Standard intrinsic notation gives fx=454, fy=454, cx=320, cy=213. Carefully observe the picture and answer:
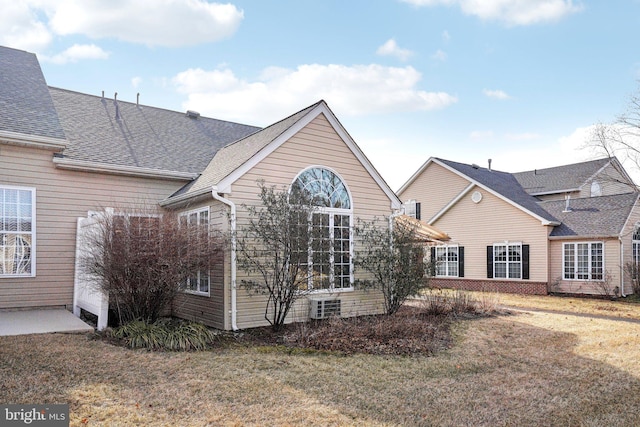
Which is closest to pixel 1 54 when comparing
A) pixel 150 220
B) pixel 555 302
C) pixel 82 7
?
pixel 82 7

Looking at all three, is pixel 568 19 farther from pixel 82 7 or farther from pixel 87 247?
pixel 87 247

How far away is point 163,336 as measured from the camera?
25.0 ft

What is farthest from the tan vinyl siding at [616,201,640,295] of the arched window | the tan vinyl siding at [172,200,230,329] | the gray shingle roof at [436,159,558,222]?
the tan vinyl siding at [172,200,230,329]

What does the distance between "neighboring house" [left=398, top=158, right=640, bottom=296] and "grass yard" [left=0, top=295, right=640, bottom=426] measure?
29.2 feet

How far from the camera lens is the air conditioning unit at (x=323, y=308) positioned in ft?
34.6

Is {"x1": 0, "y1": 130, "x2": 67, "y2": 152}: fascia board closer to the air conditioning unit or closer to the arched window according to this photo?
the arched window

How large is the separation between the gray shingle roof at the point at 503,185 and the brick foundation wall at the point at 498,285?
2.98 metres

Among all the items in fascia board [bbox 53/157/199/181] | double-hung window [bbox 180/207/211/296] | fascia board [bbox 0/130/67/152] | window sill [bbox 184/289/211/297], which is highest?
fascia board [bbox 0/130/67/152]

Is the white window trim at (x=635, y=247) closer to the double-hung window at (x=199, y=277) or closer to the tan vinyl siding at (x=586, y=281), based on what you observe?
the tan vinyl siding at (x=586, y=281)

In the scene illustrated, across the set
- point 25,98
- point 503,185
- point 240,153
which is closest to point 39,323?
point 240,153

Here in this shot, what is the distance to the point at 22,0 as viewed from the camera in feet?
34.3

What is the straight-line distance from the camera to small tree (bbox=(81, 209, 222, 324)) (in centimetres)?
784

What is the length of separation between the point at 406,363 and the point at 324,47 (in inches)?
365

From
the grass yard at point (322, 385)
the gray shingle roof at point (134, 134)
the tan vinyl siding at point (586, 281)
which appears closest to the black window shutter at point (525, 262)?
the tan vinyl siding at point (586, 281)
